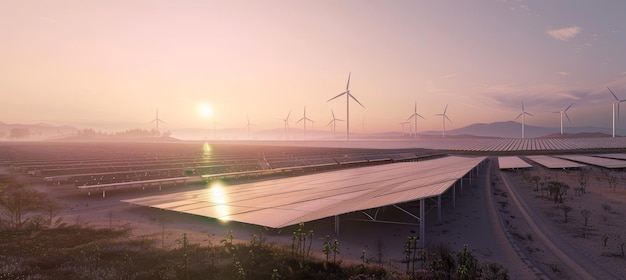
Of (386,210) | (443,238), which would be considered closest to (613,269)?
(443,238)

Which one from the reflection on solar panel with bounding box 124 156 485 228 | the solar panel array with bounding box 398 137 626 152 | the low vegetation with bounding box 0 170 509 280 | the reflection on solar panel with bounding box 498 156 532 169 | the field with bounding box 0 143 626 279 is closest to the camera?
the low vegetation with bounding box 0 170 509 280

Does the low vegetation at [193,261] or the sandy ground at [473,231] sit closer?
the low vegetation at [193,261]

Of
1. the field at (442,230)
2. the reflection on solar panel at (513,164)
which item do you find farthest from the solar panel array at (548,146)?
the field at (442,230)

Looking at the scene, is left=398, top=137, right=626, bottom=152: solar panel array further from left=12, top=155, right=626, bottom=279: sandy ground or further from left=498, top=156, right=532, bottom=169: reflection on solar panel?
left=12, top=155, right=626, bottom=279: sandy ground

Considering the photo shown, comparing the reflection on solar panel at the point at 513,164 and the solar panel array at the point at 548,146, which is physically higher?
the solar panel array at the point at 548,146

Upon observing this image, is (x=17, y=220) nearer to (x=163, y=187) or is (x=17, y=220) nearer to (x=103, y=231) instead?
(x=103, y=231)

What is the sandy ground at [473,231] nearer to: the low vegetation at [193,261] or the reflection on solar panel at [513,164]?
the low vegetation at [193,261]

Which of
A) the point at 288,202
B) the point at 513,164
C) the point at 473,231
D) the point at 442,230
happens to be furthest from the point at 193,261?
the point at 513,164

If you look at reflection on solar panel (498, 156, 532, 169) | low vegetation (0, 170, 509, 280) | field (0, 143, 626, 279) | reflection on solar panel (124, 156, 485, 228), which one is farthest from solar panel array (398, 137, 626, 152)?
low vegetation (0, 170, 509, 280)
